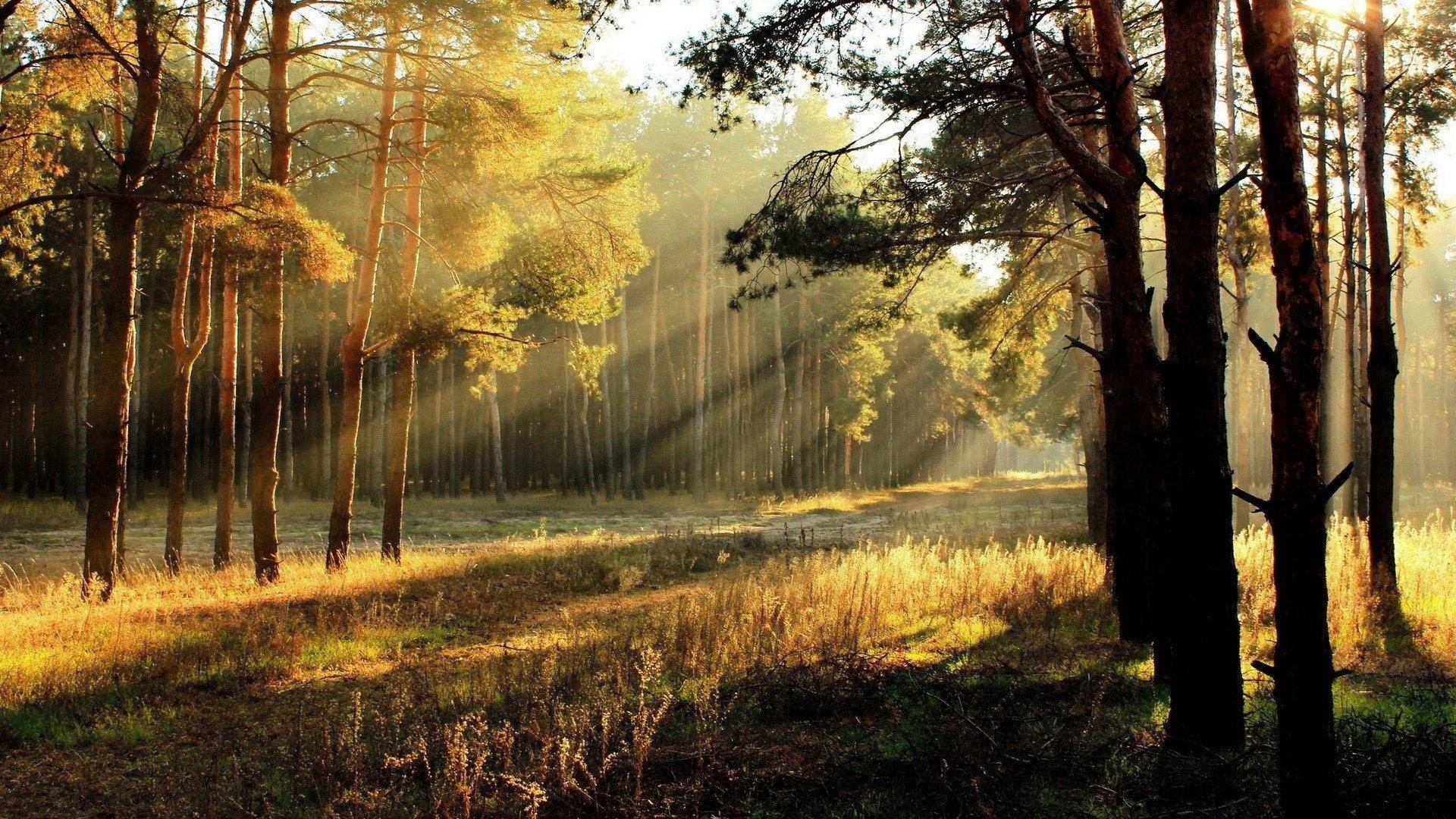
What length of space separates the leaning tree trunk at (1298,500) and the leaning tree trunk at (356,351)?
13277 millimetres

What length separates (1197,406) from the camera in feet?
15.6

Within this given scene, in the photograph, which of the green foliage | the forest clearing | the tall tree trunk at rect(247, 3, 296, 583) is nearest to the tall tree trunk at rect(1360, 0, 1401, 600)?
the forest clearing

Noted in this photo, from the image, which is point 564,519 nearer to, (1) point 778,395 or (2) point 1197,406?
(1) point 778,395

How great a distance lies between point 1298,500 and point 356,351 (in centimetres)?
1394

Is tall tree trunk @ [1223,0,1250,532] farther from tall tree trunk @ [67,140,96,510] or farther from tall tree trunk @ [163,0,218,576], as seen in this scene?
tall tree trunk @ [67,140,96,510]

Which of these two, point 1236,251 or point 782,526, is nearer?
point 1236,251

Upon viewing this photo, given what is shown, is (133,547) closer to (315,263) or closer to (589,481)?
(315,263)

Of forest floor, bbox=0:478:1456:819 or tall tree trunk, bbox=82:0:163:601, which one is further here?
tall tree trunk, bbox=82:0:163:601

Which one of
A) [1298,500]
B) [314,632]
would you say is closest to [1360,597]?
A: [1298,500]

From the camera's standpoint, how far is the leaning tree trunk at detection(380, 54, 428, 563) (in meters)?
14.8

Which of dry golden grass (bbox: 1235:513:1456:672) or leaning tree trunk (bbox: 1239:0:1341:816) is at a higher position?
leaning tree trunk (bbox: 1239:0:1341:816)

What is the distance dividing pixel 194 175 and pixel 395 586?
5912mm

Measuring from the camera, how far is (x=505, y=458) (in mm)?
43406

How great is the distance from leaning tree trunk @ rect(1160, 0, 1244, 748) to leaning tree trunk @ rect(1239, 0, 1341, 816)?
89 centimetres
